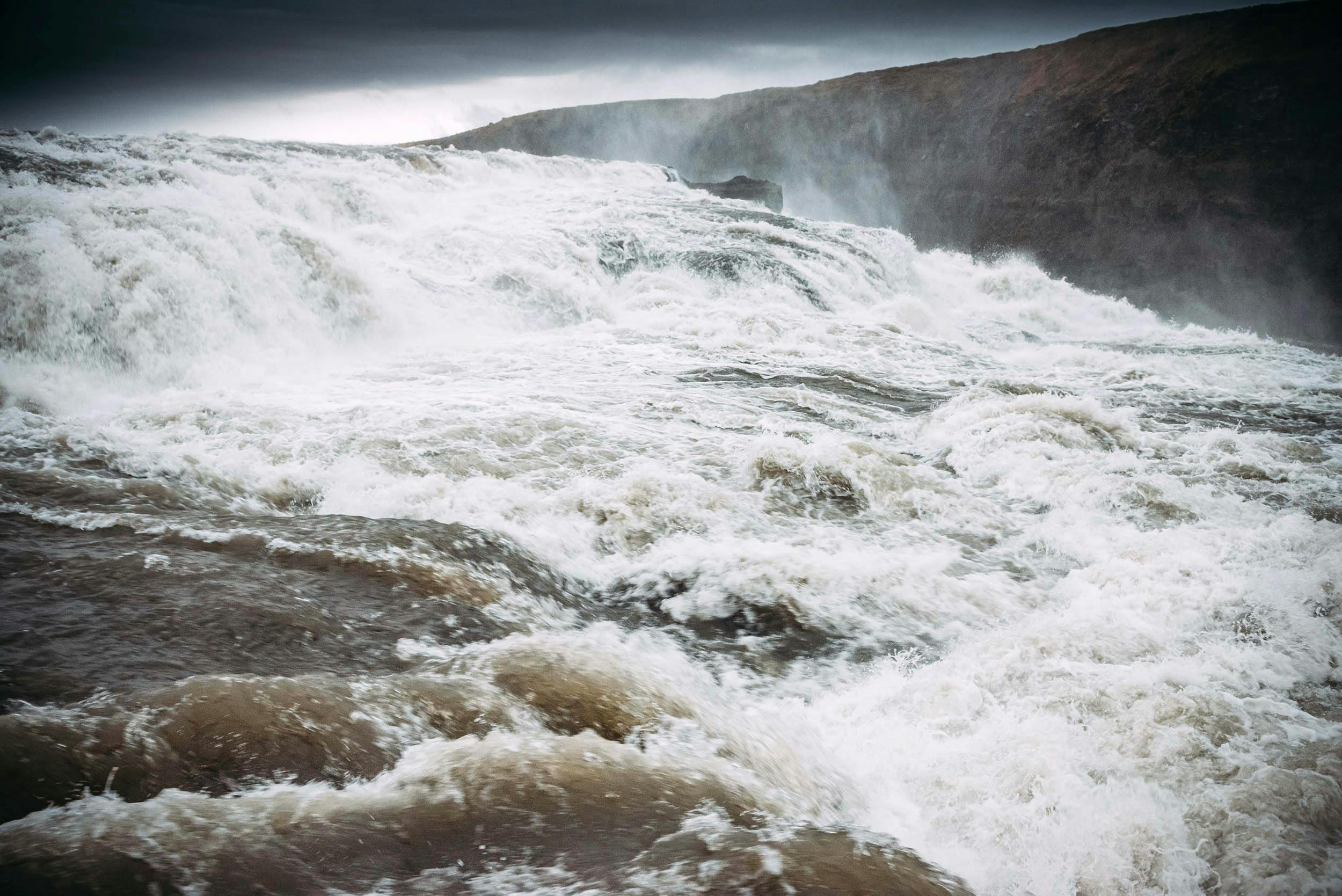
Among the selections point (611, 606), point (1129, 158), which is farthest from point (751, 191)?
point (611, 606)

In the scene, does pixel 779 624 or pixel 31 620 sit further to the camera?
pixel 779 624

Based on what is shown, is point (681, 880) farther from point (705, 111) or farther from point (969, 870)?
point (705, 111)

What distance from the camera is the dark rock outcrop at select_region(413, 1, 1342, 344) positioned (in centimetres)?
1923

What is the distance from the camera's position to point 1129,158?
23.1m

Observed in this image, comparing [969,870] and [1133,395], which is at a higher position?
[1133,395]

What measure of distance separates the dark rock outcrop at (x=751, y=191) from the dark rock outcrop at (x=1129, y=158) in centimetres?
390

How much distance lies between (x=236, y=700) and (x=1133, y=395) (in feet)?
28.4

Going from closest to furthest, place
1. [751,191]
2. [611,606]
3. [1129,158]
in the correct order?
[611,606] → [1129,158] → [751,191]

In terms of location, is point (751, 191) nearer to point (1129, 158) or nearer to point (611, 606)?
point (1129, 158)

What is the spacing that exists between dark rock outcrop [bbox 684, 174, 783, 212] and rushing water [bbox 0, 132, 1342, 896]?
72.0ft

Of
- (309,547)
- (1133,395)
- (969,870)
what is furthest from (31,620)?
(1133,395)

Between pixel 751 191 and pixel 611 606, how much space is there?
28386mm

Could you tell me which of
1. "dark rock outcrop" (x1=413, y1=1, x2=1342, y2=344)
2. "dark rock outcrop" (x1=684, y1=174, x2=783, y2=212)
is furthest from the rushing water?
"dark rock outcrop" (x1=684, y1=174, x2=783, y2=212)

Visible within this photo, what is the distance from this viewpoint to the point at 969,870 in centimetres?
214
